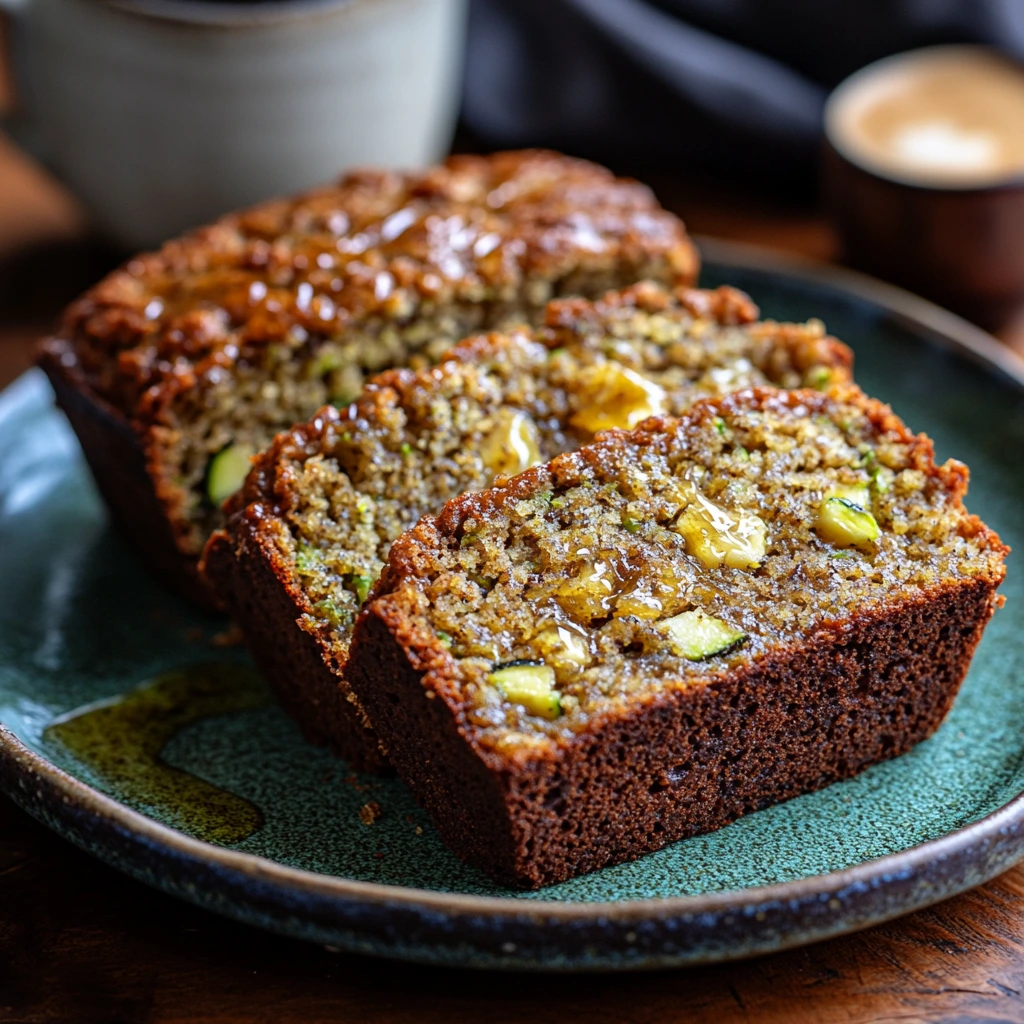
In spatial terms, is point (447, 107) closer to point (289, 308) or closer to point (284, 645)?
point (289, 308)

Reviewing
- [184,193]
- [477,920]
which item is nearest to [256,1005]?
[477,920]

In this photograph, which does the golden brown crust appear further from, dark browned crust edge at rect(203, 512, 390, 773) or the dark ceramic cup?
the dark ceramic cup

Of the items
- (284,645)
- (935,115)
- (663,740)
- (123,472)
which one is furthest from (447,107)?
(663,740)

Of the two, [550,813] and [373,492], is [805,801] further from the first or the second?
[373,492]

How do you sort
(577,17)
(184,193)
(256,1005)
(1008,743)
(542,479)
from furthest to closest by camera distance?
(577,17) → (184,193) → (1008,743) → (542,479) → (256,1005)

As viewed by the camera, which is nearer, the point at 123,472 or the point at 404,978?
the point at 404,978

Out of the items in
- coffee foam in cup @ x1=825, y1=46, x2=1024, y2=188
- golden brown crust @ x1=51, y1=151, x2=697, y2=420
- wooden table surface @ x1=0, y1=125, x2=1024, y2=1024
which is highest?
coffee foam in cup @ x1=825, y1=46, x2=1024, y2=188

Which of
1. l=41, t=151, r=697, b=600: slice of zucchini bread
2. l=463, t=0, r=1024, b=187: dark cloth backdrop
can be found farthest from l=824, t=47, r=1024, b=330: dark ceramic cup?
l=41, t=151, r=697, b=600: slice of zucchini bread
